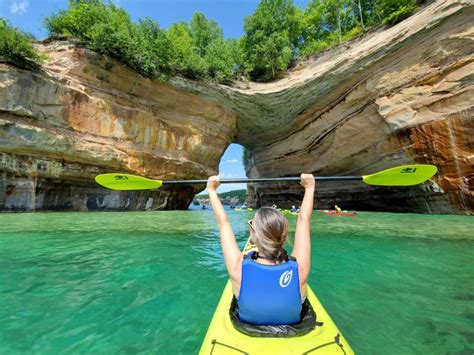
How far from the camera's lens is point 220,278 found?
3830 mm

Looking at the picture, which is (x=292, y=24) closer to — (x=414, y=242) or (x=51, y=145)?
(x=51, y=145)

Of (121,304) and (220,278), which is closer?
(121,304)

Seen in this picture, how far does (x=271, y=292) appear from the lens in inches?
64.1

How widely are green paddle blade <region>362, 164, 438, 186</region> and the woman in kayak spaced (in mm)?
3523

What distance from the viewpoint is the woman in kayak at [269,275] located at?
1632mm

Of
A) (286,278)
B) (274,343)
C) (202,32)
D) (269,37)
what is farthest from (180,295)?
(202,32)

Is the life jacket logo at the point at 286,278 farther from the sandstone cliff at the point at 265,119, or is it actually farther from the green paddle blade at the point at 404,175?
the sandstone cliff at the point at 265,119

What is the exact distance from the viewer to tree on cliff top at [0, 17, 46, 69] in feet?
40.1

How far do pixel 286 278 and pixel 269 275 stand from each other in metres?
0.11

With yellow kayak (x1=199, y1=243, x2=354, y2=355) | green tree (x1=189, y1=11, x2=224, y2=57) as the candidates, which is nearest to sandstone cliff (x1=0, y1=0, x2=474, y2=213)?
green tree (x1=189, y1=11, x2=224, y2=57)

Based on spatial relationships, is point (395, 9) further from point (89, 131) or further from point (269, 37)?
point (89, 131)

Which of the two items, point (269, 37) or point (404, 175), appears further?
point (269, 37)

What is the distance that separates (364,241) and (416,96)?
10.8 m

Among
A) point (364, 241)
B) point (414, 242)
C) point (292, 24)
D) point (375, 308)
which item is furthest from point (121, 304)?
point (292, 24)
